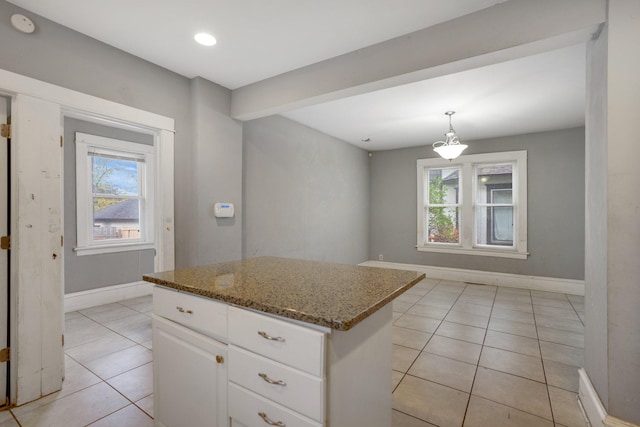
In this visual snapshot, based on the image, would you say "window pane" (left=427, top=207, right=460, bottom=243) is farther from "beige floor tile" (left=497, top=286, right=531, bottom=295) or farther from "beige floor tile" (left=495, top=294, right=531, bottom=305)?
"beige floor tile" (left=495, top=294, right=531, bottom=305)

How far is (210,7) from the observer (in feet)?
6.57

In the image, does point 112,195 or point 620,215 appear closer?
point 620,215

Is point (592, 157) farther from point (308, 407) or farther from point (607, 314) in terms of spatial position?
point (308, 407)

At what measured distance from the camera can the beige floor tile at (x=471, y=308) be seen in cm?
378

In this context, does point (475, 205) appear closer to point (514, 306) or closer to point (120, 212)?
point (514, 306)

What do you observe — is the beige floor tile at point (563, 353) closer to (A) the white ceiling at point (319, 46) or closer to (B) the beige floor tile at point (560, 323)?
(B) the beige floor tile at point (560, 323)

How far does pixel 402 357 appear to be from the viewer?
2598 mm

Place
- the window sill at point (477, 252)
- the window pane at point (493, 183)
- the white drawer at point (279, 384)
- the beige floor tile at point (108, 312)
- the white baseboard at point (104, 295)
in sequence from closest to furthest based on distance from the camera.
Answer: the white drawer at point (279, 384) < the beige floor tile at point (108, 312) < the white baseboard at point (104, 295) < the window sill at point (477, 252) < the window pane at point (493, 183)

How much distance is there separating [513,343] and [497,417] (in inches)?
51.0

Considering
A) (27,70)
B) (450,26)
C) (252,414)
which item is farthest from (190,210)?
(450,26)

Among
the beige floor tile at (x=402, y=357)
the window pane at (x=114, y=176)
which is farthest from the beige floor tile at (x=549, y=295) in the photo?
the window pane at (x=114, y=176)

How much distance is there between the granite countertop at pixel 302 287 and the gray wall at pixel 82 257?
2950 millimetres

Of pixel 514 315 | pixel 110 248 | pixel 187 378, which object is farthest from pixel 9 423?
pixel 514 315

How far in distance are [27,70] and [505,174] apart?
622cm
